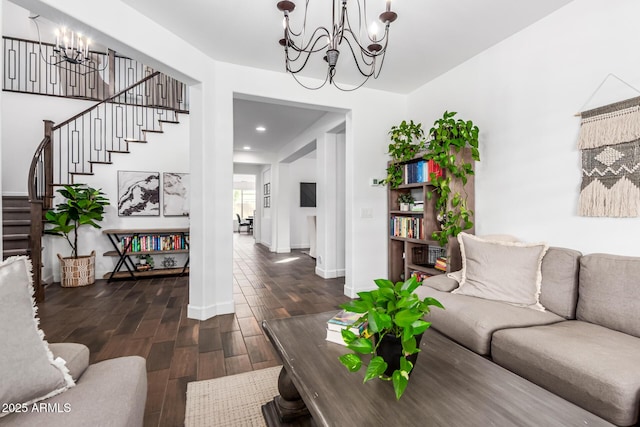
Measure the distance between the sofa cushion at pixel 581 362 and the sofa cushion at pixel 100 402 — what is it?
1.76 metres

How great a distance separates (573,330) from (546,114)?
166 centimetres

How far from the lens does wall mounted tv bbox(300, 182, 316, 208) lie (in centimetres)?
861

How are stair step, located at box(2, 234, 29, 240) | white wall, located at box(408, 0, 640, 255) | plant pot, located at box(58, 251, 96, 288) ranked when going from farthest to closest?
plant pot, located at box(58, 251, 96, 288), stair step, located at box(2, 234, 29, 240), white wall, located at box(408, 0, 640, 255)

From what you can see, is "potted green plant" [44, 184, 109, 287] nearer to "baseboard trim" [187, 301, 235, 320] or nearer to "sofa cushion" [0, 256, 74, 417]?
"baseboard trim" [187, 301, 235, 320]

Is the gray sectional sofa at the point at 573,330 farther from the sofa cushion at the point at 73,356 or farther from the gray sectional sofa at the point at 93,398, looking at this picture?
the sofa cushion at the point at 73,356

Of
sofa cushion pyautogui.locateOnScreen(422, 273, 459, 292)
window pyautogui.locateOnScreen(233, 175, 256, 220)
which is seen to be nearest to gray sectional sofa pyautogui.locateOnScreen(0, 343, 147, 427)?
sofa cushion pyautogui.locateOnScreen(422, 273, 459, 292)

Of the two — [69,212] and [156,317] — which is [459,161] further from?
[69,212]

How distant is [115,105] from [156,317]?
160 inches

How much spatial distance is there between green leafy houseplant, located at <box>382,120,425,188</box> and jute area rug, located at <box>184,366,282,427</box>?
247cm

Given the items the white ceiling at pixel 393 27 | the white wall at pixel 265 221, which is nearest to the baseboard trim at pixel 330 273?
the white ceiling at pixel 393 27

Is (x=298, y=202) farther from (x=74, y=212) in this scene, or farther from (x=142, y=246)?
(x=74, y=212)

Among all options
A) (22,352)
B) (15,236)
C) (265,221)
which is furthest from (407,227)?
(265,221)

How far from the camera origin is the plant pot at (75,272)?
4.37 meters

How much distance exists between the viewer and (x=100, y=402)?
98 cm
